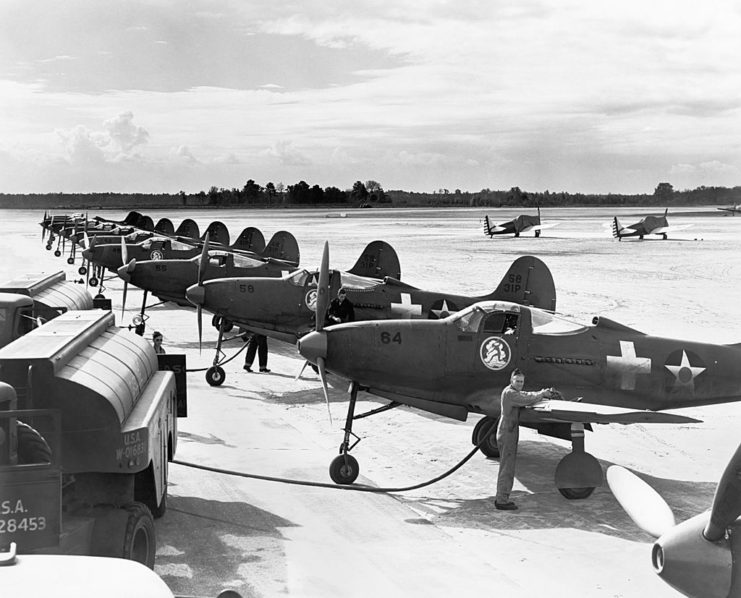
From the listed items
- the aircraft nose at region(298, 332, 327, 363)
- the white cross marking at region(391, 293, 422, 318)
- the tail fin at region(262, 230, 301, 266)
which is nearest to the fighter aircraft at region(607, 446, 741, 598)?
the aircraft nose at region(298, 332, 327, 363)

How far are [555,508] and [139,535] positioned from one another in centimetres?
512

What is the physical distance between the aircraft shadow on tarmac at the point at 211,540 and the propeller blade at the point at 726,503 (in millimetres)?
4753

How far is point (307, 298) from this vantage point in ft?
62.6

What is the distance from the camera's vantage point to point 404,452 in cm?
1320

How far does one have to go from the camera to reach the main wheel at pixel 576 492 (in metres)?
11.0

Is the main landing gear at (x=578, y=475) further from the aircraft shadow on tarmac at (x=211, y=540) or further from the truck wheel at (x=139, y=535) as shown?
the truck wheel at (x=139, y=535)

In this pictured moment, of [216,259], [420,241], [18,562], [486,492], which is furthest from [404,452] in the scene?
[420,241]

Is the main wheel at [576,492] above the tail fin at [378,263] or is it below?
below

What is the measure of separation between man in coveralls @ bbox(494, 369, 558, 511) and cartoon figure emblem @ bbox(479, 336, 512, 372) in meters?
0.76

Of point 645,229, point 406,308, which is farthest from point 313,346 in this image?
point 645,229

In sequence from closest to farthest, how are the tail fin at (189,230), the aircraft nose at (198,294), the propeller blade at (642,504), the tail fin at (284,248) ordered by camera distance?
1. the propeller blade at (642,504)
2. the aircraft nose at (198,294)
3. the tail fin at (284,248)
4. the tail fin at (189,230)

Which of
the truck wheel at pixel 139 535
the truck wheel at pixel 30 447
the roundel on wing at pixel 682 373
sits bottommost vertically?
the truck wheel at pixel 139 535

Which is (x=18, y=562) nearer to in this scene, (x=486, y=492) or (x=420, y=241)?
(x=486, y=492)

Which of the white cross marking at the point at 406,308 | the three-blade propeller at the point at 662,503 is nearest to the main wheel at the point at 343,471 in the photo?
the three-blade propeller at the point at 662,503
